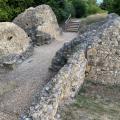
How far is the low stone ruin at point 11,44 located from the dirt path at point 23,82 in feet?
1.82

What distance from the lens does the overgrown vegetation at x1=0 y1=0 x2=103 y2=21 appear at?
26945mm

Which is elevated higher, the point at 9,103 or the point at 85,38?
the point at 85,38

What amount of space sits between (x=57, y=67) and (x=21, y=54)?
→ 3.91 metres

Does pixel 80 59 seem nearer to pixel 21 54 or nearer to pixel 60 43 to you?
pixel 21 54

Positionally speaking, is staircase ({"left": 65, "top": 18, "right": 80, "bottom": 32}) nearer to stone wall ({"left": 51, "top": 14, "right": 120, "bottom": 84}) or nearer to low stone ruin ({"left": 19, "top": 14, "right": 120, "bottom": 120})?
low stone ruin ({"left": 19, "top": 14, "right": 120, "bottom": 120})

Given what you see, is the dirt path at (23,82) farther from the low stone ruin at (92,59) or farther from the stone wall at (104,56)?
the stone wall at (104,56)

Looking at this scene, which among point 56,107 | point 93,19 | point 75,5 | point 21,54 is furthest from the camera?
point 75,5

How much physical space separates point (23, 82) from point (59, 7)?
1395 cm

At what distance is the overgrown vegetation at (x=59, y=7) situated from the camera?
26945 mm

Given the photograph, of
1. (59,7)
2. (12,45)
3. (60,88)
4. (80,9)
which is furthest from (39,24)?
(60,88)

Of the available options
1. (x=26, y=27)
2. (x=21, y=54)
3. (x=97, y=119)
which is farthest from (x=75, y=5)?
(x=97, y=119)

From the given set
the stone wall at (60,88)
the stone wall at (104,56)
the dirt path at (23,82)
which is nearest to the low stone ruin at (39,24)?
the dirt path at (23,82)

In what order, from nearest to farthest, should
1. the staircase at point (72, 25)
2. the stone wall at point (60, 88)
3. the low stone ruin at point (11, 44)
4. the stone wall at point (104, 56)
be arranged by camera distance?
the stone wall at point (60, 88) → the stone wall at point (104, 56) → the low stone ruin at point (11, 44) → the staircase at point (72, 25)

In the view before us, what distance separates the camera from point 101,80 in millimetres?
15438
